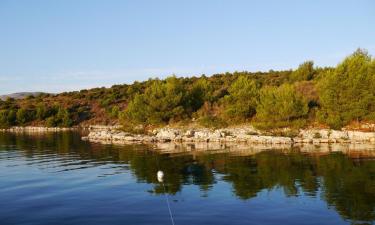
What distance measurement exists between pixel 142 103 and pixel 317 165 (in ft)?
151

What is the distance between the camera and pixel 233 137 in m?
65.7

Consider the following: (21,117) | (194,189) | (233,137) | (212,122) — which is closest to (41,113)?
(21,117)

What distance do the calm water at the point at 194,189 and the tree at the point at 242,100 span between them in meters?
23.6

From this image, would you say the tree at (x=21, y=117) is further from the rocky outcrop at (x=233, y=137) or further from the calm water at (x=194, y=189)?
the calm water at (x=194, y=189)

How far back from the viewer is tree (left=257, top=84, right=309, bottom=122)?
214ft

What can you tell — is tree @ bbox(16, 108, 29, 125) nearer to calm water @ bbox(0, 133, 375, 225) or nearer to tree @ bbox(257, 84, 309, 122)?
calm water @ bbox(0, 133, 375, 225)

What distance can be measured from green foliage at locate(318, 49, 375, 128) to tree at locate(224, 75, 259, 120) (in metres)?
12.7

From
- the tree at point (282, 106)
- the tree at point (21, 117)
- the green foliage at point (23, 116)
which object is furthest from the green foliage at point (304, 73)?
the tree at point (21, 117)

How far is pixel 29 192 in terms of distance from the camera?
3106 centimetres

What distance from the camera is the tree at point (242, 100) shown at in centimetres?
7344

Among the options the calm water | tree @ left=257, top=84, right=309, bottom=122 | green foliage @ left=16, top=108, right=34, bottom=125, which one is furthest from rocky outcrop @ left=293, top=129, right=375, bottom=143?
green foliage @ left=16, top=108, right=34, bottom=125

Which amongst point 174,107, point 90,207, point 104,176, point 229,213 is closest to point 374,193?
point 229,213

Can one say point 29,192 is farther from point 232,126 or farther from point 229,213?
point 232,126

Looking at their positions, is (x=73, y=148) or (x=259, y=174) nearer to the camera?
(x=259, y=174)
